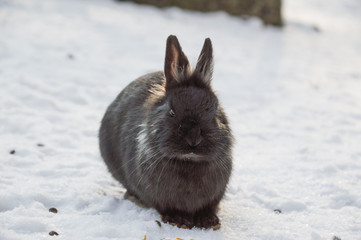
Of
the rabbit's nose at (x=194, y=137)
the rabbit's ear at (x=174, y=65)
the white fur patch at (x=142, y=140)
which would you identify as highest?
the rabbit's ear at (x=174, y=65)

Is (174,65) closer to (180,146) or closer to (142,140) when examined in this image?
(142,140)

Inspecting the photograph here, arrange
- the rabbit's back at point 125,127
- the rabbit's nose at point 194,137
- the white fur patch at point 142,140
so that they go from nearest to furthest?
1. the rabbit's nose at point 194,137
2. the white fur patch at point 142,140
3. the rabbit's back at point 125,127

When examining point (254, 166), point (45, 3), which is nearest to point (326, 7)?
point (45, 3)

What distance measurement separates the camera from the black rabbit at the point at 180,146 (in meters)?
2.95

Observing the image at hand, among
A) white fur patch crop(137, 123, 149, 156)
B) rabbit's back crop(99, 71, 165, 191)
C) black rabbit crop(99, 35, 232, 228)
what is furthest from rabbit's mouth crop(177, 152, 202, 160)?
rabbit's back crop(99, 71, 165, 191)

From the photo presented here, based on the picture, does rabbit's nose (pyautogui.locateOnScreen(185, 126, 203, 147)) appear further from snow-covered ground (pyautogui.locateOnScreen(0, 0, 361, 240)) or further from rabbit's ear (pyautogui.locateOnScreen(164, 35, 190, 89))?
snow-covered ground (pyautogui.locateOnScreen(0, 0, 361, 240))

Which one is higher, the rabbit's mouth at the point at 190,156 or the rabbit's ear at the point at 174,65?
the rabbit's ear at the point at 174,65

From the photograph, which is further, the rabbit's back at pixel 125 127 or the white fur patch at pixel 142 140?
the rabbit's back at pixel 125 127

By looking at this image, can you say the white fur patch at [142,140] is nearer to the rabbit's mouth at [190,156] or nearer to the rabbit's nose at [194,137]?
the rabbit's mouth at [190,156]

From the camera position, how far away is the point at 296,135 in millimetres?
5508

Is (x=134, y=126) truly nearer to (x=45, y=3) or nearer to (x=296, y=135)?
(x=296, y=135)

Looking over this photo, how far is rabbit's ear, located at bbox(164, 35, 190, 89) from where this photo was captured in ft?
10.9

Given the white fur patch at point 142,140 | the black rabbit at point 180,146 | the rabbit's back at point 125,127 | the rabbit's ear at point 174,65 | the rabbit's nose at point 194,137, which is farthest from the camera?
the rabbit's back at point 125,127

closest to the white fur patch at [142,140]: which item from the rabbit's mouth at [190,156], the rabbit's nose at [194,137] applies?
the rabbit's mouth at [190,156]
